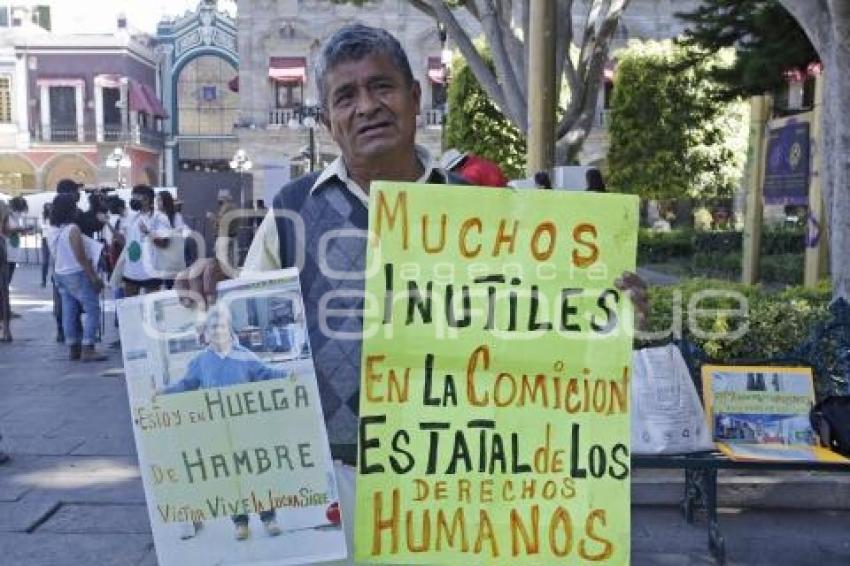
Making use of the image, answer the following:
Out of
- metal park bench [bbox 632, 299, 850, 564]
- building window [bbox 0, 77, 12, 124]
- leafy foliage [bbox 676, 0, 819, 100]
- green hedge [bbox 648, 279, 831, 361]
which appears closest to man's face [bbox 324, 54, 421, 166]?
metal park bench [bbox 632, 299, 850, 564]

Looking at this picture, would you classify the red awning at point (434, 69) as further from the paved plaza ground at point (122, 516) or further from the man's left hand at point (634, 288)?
the man's left hand at point (634, 288)

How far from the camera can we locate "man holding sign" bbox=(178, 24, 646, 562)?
7.09ft

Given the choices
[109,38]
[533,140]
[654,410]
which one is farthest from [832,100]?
[109,38]

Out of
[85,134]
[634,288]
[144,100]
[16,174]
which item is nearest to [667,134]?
[634,288]

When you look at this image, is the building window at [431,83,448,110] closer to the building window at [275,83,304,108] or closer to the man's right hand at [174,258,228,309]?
the building window at [275,83,304,108]

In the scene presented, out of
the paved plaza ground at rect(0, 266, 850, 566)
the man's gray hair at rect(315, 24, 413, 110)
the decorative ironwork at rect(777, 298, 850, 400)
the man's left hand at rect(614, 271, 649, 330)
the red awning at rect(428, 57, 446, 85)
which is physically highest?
the red awning at rect(428, 57, 446, 85)

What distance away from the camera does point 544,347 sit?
7.12 ft

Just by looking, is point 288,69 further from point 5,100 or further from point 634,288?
point 634,288

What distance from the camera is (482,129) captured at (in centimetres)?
2242

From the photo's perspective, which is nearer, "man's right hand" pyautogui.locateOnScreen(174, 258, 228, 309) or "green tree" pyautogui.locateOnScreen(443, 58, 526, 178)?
"man's right hand" pyautogui.locateOnScreen(174, 258, 228, 309)

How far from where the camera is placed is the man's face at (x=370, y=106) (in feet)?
Result: 7.14

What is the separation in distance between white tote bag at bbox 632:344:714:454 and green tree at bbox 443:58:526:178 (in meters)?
18.9

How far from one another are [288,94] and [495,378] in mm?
35724

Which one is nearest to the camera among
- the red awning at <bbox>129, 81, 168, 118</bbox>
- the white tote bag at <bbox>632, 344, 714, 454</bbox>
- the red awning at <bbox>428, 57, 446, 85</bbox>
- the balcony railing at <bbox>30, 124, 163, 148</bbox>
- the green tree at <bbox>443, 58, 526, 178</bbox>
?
the white tote bag at <bbox>632, 344, 714, 454</bbox>
